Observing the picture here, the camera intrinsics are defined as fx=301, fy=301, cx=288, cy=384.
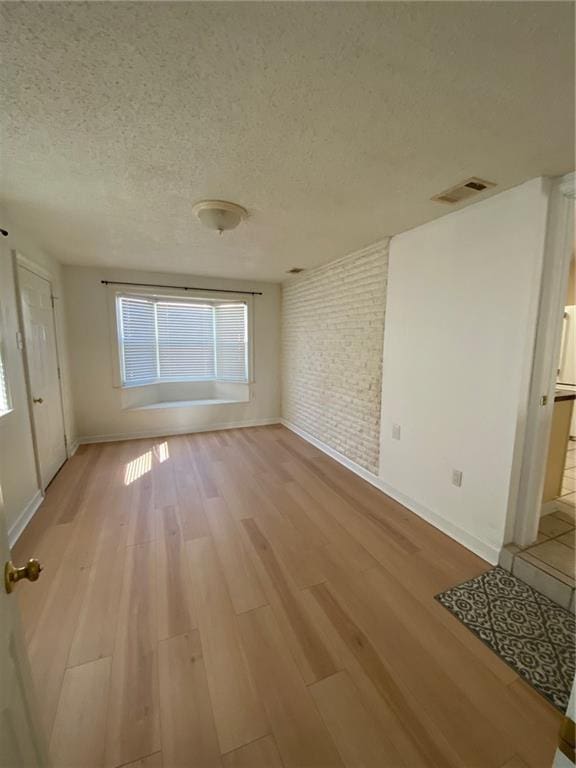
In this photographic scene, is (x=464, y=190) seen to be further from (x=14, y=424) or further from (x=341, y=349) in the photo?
(x=14, y=424)

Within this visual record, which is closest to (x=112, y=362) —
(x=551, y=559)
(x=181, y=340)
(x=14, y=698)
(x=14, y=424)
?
(x=181, y=340)

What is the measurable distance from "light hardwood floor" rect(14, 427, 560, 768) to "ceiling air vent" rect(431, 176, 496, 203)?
232 cm

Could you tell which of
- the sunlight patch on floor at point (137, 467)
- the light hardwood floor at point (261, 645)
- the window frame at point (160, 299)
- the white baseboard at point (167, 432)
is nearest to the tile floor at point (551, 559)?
the light hardwood floor at point (261, 645)

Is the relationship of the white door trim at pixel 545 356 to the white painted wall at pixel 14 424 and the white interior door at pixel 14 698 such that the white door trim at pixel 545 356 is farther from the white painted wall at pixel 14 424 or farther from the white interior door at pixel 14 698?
the white painted wall at pixel 14 424

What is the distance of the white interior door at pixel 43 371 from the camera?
8.60ft

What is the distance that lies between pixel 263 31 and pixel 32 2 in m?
0.62

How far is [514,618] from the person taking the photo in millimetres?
1549

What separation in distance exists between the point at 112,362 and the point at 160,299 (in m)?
1.16

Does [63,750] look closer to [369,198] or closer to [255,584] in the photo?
[255,584]

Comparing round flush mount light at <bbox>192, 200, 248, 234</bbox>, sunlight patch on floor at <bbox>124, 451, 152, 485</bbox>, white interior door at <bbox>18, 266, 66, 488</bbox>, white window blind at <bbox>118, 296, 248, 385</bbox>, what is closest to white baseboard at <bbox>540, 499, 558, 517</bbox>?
round flush mount light at <bbox>192, 200, 248, 234</bbox>

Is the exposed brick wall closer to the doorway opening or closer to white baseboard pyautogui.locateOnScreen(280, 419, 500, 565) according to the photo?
white baseboard pyautogui.locateOnScreen(280, 419, 500, 565)

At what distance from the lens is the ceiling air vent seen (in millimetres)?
1725

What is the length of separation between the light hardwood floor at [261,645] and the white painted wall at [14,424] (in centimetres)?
20

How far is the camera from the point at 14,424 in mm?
2279
